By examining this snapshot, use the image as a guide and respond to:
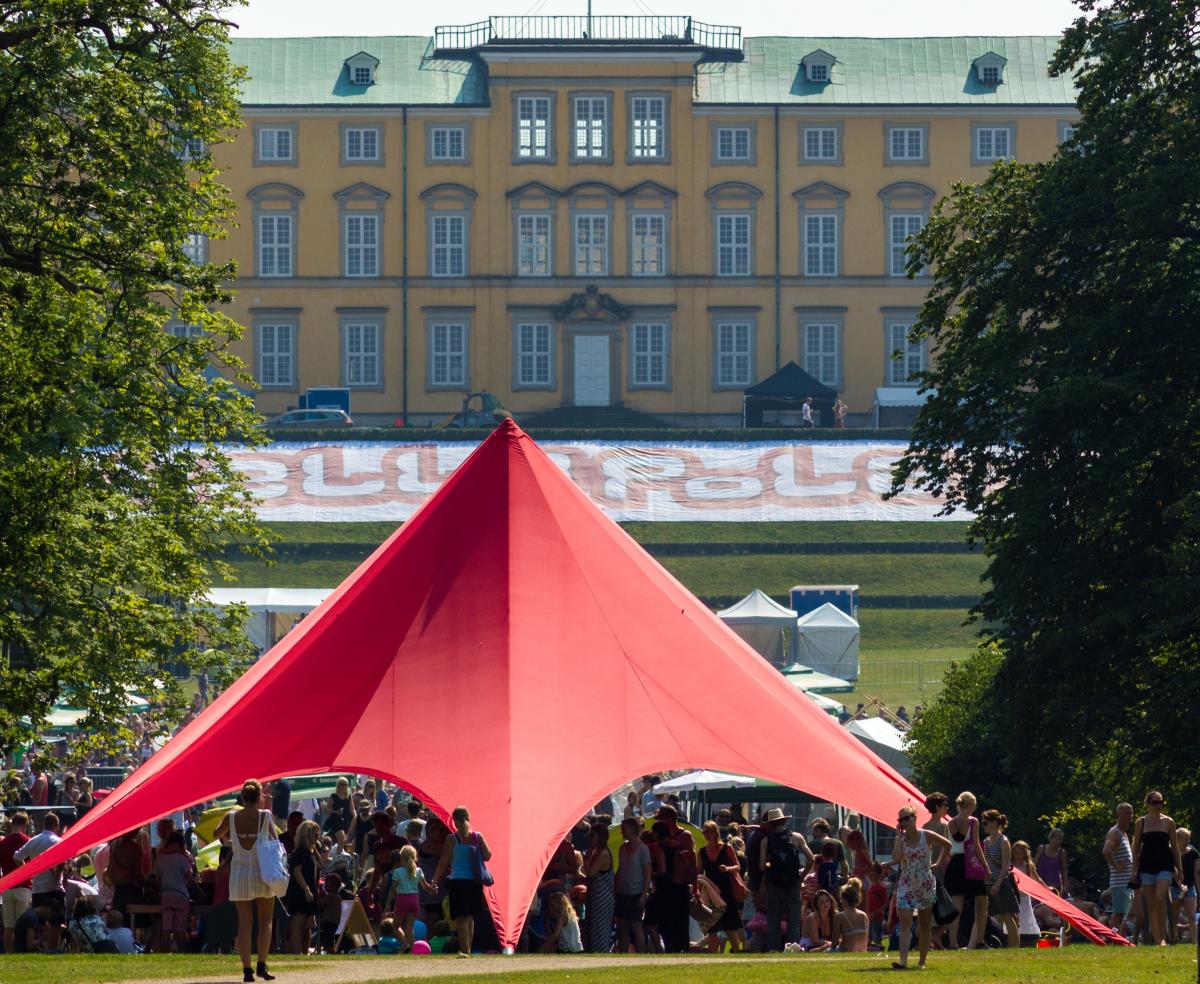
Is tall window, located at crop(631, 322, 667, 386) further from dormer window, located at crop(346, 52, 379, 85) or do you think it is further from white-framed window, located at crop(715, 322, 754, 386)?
dormer window, located at crop(346, 52, 379, 85)

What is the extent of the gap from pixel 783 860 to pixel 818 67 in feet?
202

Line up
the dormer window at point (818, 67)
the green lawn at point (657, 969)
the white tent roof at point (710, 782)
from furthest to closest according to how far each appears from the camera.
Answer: the dormer window at point (818, 67) → the white tent roof at point (710, 782) → the green lawn at point (657, 969)

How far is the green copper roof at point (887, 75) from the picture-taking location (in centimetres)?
7456

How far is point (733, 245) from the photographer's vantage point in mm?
74625

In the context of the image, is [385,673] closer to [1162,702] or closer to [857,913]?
[857,913]

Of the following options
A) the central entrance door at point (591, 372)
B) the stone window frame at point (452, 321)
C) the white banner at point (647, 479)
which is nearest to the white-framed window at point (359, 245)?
the stone window frame at point (452, 321)

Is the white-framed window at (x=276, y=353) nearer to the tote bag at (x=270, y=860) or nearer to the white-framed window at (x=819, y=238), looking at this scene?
the white-framed window at (x=819, y=238)

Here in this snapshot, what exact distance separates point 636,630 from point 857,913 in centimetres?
288

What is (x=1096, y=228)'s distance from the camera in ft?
81.6

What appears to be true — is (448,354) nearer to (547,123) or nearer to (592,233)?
(592,233)

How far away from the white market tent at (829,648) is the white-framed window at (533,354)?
3056 cm

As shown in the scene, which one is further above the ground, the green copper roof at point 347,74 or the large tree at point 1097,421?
the green copper roof at point 347,74

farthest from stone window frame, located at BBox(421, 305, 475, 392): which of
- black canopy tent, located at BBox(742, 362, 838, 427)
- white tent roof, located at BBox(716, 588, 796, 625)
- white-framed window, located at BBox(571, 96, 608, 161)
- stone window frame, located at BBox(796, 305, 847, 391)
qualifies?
white tent roof, located at BBox(716, 588, 796, 625)

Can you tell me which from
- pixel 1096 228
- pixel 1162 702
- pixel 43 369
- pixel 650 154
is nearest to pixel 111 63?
pixel 43 369
